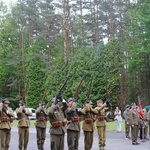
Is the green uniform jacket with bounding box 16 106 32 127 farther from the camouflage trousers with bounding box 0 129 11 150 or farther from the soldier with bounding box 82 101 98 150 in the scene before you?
the soldier with bounding box 82 101 98 150

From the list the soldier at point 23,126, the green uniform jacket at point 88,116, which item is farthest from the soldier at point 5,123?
the green uniform jacket at point 88,116

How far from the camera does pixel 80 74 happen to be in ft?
119

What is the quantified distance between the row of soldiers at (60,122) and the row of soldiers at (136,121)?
8.71 ft

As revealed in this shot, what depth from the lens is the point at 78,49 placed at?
4056cm

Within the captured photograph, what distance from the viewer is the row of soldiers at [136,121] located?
15.3 m

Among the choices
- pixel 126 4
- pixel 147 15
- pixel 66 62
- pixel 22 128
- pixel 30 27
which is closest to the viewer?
pixel 22 128

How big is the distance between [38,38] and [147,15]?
16.2 metres

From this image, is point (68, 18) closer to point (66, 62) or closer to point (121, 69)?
point (66, 62)

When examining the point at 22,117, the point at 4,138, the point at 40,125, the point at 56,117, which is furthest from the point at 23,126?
the point at 56,117

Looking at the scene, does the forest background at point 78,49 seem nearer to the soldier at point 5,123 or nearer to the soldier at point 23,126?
the soldier at point 23,126

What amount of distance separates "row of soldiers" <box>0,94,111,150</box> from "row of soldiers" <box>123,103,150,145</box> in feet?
8.71

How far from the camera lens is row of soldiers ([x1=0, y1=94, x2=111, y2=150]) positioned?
9.74m

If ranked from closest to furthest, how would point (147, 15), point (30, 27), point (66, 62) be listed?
point (147, 15) < point (66, 62) < point (30, 27)

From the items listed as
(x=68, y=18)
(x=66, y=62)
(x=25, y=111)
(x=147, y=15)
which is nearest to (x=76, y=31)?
(x=68, y=18)
